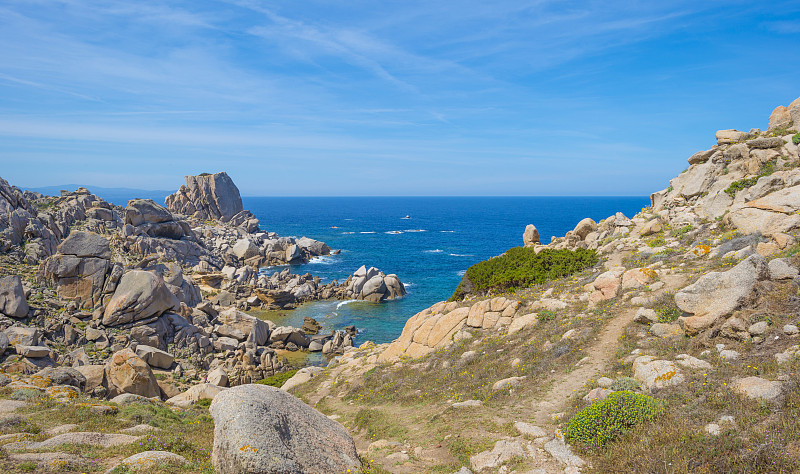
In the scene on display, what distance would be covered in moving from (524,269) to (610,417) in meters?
18.4

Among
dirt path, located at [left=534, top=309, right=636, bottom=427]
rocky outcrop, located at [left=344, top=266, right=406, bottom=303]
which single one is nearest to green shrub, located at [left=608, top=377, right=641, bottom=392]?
dirt path, located at [left=534, top=309, right=636, bottom=427]

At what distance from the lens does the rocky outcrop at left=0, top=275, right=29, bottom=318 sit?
29031 millimetres

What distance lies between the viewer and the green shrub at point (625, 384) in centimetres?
1154

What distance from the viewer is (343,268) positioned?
85625 mm

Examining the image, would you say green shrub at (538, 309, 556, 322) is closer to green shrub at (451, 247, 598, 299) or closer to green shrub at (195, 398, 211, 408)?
green shrub at (451, 247, 598, 299)

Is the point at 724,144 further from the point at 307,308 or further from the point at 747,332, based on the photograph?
the point at 307,308

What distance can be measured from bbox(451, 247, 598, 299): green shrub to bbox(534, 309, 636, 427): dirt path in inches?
361

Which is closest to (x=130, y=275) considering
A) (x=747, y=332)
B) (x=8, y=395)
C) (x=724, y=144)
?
(x=8, y=395)

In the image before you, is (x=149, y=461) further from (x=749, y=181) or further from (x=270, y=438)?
(x=749, y=181)

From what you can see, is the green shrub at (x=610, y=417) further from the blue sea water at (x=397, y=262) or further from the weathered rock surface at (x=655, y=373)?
the blue sea water at (x=397, y=262)

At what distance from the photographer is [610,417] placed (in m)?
9.89

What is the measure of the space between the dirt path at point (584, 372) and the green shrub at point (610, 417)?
4.60 ft

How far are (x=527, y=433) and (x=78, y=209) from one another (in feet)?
222

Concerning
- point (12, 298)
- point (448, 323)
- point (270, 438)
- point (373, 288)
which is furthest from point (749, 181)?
point (12, 298)
